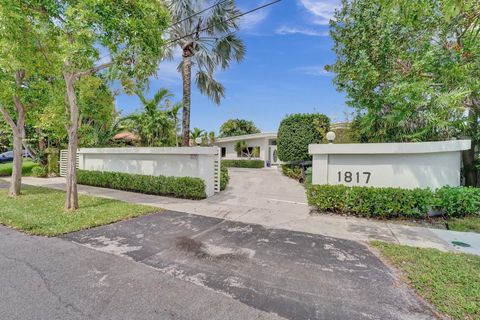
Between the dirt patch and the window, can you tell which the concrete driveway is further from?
the window

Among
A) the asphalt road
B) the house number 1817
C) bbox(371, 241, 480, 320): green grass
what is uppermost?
the house number 1817

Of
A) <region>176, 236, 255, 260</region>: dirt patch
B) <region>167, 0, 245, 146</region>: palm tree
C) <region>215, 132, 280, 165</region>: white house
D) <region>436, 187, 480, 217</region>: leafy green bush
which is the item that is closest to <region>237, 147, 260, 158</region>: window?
<region>215, 132, 280, 165</region>: white house

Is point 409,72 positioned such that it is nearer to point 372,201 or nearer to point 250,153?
point 372,201

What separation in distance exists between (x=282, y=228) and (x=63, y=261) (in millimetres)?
4258

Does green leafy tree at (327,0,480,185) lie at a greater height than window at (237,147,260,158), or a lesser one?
greater

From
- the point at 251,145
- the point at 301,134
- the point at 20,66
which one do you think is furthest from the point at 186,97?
the point at 251,145

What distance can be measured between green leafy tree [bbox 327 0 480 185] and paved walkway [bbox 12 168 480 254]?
10.9 feet

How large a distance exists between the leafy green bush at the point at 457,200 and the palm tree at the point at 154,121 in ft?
42.5

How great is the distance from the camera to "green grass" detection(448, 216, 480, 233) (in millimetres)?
5801

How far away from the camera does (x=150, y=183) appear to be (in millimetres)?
9742

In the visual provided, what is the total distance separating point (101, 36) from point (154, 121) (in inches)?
324

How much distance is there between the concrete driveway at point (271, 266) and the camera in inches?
111

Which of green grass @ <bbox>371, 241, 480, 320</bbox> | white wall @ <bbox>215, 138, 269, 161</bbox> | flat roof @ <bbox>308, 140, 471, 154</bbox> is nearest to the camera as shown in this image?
green grass @ <bbox>371, 241, 480, 320</bbox>

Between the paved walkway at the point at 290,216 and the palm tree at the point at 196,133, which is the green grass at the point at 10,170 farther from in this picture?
the palm tree at the point at 196,133
